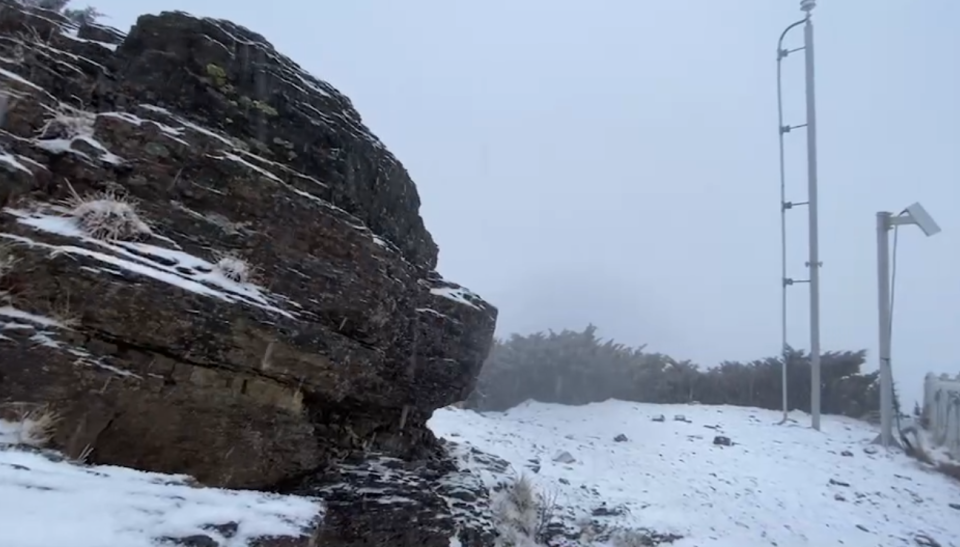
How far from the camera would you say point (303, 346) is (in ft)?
17.6

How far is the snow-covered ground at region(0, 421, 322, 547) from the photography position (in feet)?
7.32

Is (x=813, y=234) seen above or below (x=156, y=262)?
above

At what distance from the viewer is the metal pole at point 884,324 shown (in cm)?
1134

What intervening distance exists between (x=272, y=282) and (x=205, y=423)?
121 cm

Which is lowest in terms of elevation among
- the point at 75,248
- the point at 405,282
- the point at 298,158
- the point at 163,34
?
the point at 75,248

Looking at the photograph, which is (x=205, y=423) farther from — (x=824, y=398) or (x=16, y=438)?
(x=824, y=398)

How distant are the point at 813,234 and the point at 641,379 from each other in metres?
4.89

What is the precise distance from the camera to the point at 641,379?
15336mm

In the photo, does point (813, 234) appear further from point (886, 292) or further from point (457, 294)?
point (457, 294)

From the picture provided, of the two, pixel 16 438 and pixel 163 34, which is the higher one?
pixel 163 34

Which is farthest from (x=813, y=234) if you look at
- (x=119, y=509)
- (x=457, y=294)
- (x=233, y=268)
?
(x=119, y=509)

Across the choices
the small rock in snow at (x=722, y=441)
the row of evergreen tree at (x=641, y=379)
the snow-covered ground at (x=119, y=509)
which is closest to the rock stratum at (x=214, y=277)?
the snow-covered ground at (x=119, y=509)

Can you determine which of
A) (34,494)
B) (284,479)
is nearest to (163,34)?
(284,479)

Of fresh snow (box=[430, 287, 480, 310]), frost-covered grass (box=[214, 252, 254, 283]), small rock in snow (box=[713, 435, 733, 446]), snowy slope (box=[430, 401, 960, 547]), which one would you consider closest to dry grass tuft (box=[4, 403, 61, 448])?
frost-covered grass (box=[214, 252, 254, 283])
